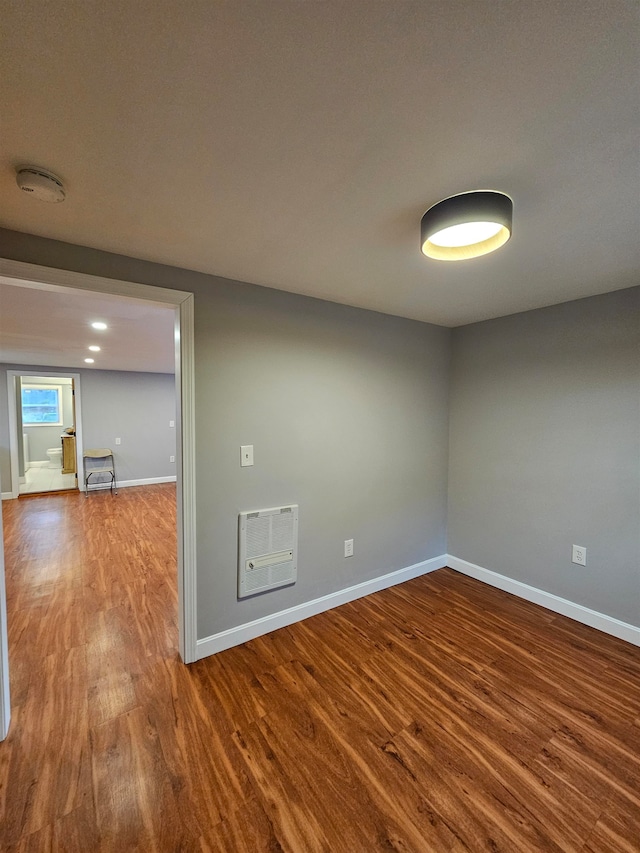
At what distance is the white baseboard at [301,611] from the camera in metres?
2.09

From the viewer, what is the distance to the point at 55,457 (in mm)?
8453

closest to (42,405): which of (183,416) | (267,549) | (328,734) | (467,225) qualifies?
(183,416)

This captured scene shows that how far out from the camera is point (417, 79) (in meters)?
0.80

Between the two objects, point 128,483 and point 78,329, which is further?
point 128,483

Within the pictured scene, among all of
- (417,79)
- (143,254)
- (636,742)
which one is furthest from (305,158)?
(636,742)

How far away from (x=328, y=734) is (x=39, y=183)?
7.96 ft

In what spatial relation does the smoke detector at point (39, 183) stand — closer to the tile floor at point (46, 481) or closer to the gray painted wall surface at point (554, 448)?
the gray painted wall surface at point (554, 448)

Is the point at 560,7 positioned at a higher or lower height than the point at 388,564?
higher

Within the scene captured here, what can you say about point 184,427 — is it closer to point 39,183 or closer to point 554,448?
point 39,183

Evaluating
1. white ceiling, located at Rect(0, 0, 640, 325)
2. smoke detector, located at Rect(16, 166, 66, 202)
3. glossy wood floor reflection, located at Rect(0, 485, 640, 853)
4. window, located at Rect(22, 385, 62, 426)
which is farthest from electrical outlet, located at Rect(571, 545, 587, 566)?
window, located at Rect(22, 385, 62, 426)

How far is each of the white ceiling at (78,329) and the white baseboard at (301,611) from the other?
78.5 inches

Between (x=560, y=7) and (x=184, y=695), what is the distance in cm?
271

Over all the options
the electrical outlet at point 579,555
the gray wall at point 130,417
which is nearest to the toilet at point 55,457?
the gray wall at point 130,417

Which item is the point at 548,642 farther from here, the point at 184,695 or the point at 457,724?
the point at 184,695
